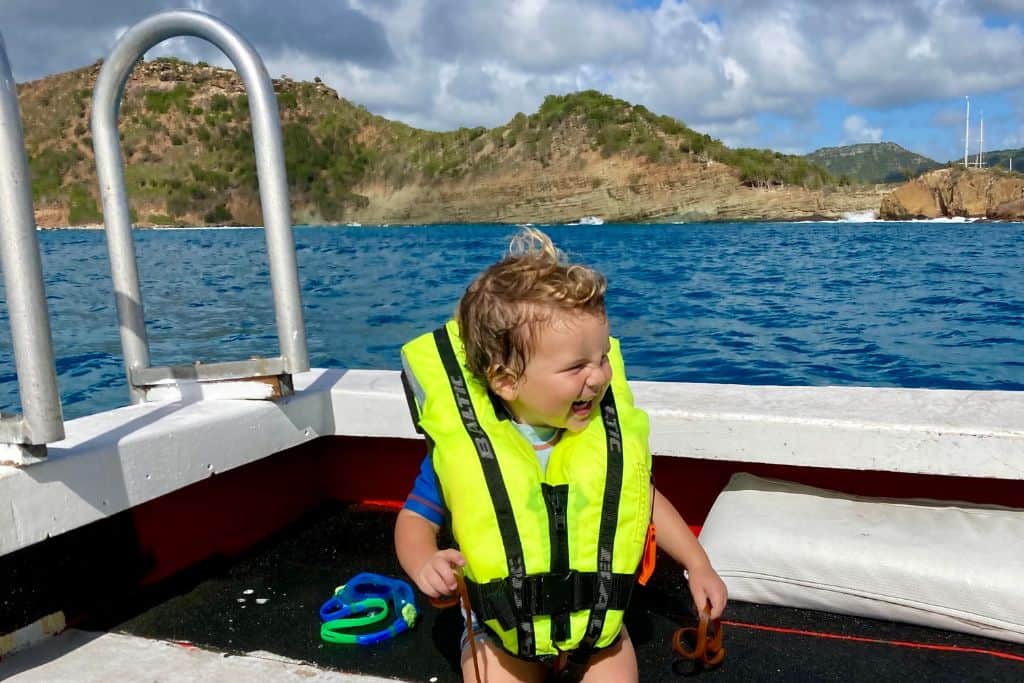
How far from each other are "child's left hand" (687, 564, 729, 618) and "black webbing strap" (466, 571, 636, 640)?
0.17 meters

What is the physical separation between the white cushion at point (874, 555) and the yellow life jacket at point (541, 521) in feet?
2.03

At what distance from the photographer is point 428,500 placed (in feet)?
5.75

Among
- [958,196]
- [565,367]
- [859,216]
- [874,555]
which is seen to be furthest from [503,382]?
[859,216]

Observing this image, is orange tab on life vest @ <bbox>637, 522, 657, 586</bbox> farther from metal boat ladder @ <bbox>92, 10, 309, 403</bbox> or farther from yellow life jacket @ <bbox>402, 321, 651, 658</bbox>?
metal boat ladder @ <bbox>92, 10, 309, 403</bbox>

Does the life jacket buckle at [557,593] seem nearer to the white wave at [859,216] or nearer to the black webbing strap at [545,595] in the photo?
the black webbing strap at [545,595]

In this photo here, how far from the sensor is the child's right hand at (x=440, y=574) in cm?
150

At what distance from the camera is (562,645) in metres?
1.56

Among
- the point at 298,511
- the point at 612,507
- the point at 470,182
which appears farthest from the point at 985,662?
the point at 470,182

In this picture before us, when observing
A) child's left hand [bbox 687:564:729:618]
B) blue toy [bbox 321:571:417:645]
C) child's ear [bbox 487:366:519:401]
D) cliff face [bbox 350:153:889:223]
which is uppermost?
cliff face [bbox 350:153:889:223]

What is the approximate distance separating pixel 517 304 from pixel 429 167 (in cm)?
7716

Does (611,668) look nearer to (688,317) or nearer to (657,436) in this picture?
(657,436)

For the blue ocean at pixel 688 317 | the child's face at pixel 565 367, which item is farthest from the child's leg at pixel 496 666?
the blue ocean at pixel 688 317

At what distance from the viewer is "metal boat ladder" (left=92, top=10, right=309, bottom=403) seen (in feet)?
7.23

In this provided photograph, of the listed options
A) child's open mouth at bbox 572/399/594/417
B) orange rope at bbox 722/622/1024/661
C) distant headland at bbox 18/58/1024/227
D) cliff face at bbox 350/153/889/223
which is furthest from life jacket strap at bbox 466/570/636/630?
cliff face at bbox 350/153/889/223
